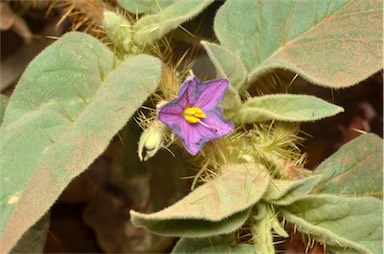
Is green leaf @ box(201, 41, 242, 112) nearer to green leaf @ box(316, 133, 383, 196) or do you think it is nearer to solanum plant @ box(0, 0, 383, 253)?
solanum plant @ box(0, 0, 383, 253)

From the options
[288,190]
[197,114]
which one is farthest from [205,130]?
[288,190]

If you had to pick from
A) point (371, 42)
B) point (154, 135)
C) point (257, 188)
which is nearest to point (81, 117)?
point (154, 135)

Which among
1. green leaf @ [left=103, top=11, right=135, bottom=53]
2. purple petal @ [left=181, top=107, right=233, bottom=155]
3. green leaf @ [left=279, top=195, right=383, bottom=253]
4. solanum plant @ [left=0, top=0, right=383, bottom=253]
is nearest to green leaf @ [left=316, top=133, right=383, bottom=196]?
solanum plant @ [left=0, top=0, right=383, bottom=253]

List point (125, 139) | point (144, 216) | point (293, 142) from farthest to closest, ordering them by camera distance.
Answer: point (125, 139) → point (293, 142) → point (144, 216)

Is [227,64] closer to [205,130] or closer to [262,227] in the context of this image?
[205,130]

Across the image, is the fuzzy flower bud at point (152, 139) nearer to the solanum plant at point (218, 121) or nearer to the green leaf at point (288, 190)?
the solanum plant at point (218, 121)

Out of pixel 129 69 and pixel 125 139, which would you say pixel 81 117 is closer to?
pixel 129 69

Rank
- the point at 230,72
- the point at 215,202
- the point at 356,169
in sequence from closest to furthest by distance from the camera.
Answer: the point at 215,202
the point at 230,72
the point at 356,169
